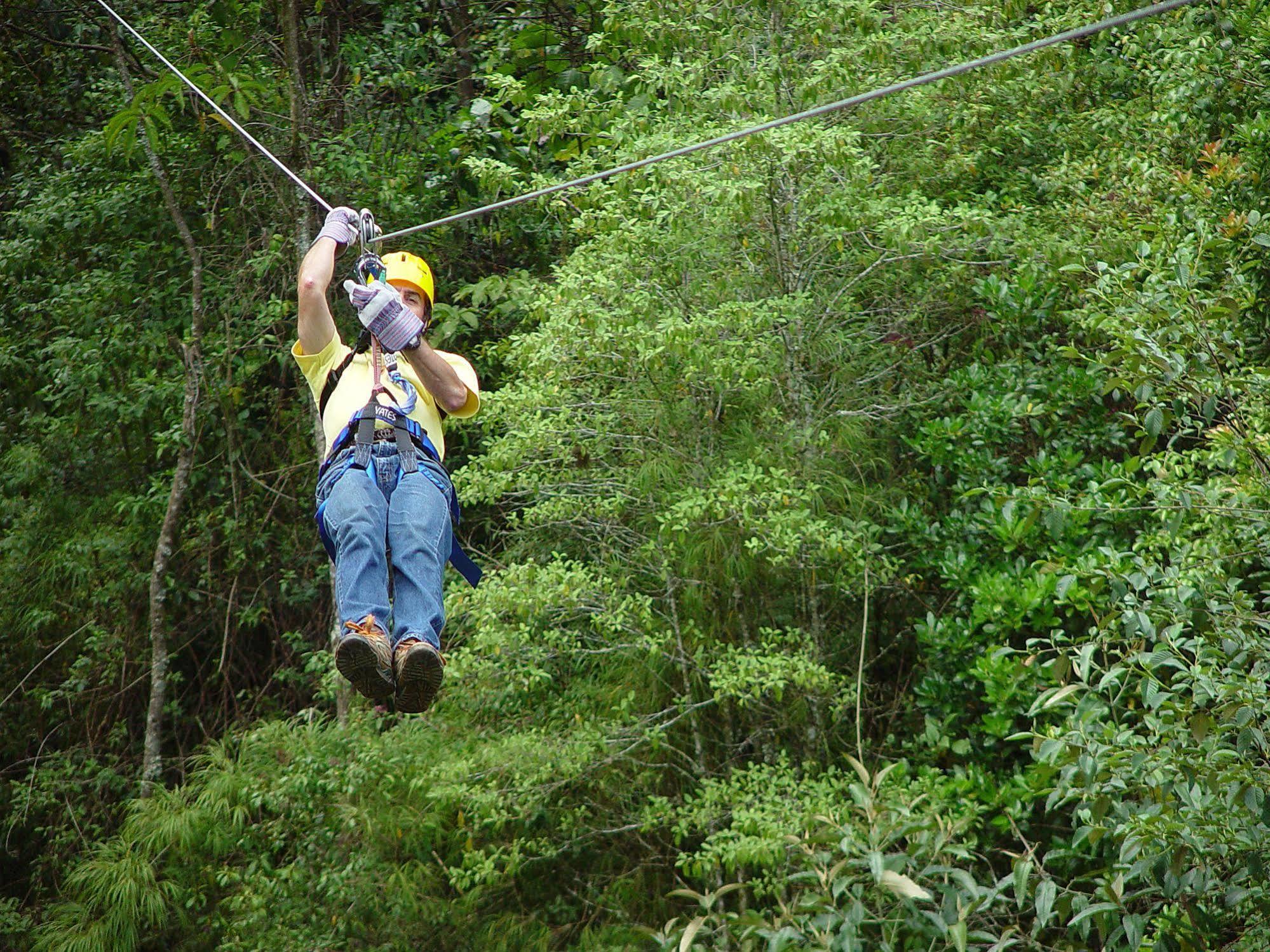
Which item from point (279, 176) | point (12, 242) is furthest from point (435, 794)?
point (12, 242)

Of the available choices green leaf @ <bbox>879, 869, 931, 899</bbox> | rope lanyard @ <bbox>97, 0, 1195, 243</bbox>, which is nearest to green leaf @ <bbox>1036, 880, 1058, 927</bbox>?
green leaf @ <bbox>879, 869, 931, 899</bbox>

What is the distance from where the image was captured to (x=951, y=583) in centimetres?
602

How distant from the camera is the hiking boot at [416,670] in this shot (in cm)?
346

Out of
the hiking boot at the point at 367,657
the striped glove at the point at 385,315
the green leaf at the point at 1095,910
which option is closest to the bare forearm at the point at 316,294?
the striped glove at the point at 385,315

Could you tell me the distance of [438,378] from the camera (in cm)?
379

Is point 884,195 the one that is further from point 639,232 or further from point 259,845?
point 259,845

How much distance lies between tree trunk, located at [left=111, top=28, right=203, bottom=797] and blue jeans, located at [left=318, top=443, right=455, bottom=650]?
169 inches

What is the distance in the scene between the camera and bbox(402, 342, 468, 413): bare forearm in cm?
368

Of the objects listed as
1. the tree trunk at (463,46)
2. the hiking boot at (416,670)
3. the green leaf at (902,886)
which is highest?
the tree trunk at (463,46)

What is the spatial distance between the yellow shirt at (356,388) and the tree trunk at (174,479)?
13.5 feet

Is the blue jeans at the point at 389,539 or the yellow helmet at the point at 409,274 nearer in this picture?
the blue jeans at the point at 389,539

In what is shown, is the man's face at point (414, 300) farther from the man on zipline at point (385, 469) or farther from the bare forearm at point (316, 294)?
the bare forearm at point (316, 294)

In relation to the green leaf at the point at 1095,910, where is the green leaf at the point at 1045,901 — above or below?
below

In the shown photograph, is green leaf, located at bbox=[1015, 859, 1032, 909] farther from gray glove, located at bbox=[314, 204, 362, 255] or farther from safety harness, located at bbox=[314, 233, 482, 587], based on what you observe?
gray glove, located at bbox=[314, 204, 362, 255]
